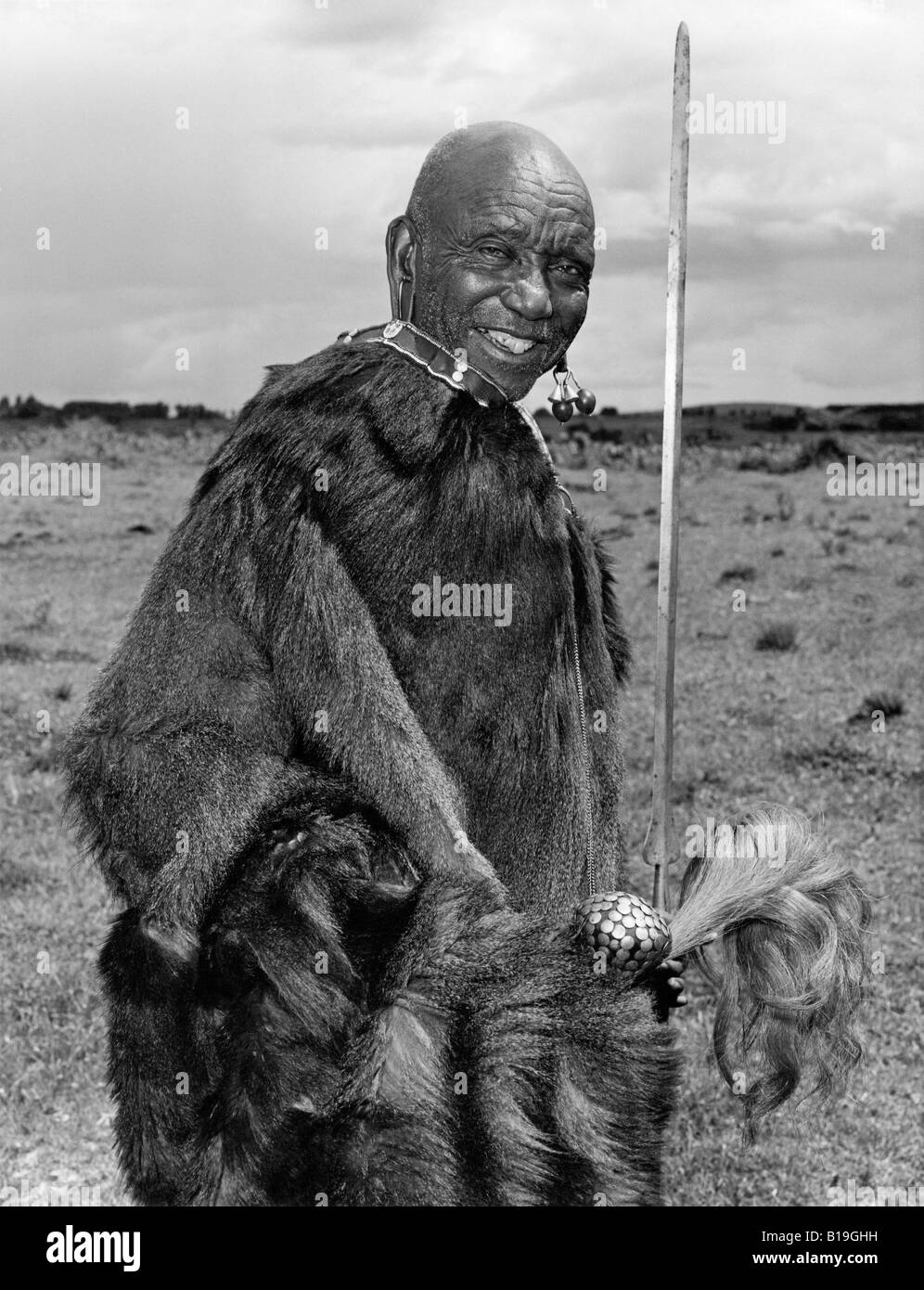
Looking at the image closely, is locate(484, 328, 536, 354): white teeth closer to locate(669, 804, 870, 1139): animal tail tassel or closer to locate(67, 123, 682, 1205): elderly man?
locate(67, 123, 682, 1205): elderly man

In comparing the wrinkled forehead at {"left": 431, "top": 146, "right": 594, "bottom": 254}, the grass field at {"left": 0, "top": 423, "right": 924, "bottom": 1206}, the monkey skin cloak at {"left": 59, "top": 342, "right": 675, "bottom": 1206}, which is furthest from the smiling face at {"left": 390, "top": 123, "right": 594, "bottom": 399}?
the grass field at {"left": 0, "top": 423, "right": 924, "bottom": 1206}

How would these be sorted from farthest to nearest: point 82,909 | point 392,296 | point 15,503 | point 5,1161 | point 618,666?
point 15,503, point 82,909, point 5,1161, point 618,666, point 392,296

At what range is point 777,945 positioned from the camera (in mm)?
2916

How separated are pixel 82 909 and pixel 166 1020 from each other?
18.7 feet

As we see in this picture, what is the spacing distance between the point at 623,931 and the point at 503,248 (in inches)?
49.4

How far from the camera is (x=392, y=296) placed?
2.92 meters

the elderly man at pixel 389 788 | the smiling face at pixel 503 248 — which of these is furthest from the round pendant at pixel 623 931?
the smiling face at pixel 503 248

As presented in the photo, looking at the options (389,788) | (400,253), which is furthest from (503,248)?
(389,788)

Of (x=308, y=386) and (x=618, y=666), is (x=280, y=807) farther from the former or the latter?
(x=618, y=666)

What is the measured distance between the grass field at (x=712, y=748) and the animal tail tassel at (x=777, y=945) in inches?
51.2

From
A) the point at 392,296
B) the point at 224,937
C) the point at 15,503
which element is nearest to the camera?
the point at 224,937

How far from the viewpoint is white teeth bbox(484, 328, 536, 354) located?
9.04 feet

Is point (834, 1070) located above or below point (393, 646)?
below
